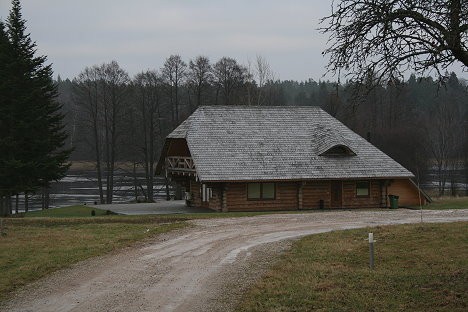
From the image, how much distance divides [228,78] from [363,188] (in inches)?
1032

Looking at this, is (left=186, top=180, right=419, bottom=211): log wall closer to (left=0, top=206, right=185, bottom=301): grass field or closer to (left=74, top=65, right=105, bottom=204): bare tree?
(left=0, top=206, right=185, bottom=301): grass field

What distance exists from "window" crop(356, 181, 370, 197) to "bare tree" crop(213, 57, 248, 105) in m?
25.1

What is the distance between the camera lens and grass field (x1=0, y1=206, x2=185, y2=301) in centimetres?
1362

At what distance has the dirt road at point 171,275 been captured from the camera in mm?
10625

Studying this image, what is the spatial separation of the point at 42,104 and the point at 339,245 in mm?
25815

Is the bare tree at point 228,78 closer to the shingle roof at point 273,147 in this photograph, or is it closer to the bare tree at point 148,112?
the bare tree at point 148,112

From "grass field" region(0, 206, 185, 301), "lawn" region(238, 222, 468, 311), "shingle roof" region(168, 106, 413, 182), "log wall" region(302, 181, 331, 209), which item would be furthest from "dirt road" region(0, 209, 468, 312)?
"log wall" region(302, 181, 331, 209)

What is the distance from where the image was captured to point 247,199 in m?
33.8

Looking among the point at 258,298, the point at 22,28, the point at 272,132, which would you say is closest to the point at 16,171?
the point at 22,28

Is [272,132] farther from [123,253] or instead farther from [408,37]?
[408,37]

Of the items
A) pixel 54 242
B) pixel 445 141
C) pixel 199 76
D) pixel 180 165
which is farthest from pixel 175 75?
pixel 54 242

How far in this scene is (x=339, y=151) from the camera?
117 feet

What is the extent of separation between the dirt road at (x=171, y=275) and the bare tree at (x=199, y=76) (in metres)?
35.8

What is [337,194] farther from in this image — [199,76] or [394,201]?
[199,76]
